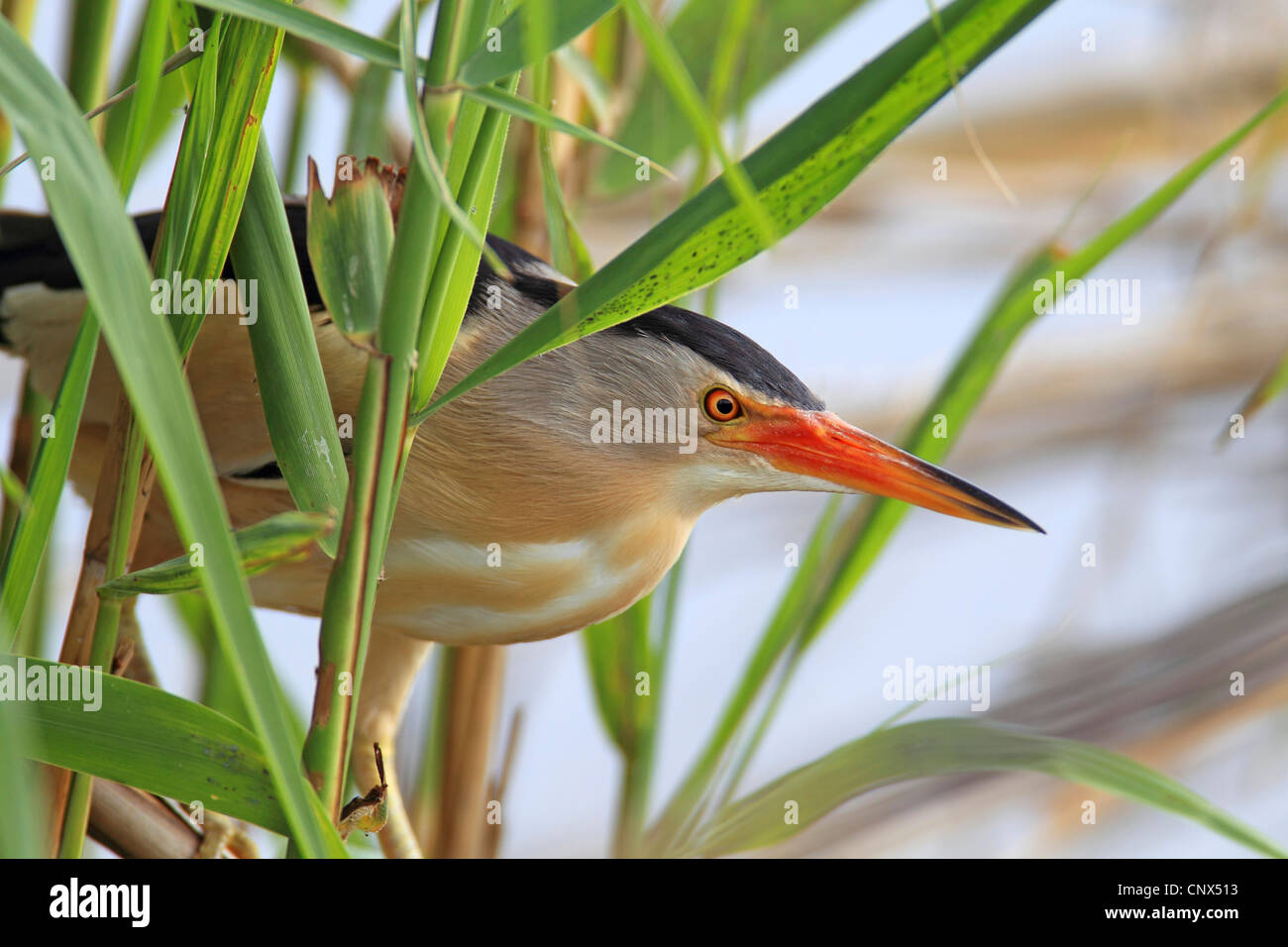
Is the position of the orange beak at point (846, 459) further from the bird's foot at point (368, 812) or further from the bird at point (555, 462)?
the bird's foot at point (368, 812)

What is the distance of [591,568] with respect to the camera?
2.54 ft

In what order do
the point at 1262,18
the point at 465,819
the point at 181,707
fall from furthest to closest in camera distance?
1. the point at 1262,18
2. the point at 465,819
3. the point at 181,707

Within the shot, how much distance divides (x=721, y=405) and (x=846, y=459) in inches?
3.4

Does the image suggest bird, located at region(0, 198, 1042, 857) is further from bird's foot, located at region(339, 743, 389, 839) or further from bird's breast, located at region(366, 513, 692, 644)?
bird's foot, located at region(339, 743, 389, 839)

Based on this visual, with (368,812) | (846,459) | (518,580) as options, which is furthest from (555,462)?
(368,812)

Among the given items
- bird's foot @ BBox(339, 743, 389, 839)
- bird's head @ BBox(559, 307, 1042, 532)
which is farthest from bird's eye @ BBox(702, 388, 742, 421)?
bird's foot @ BBox(339, 743, 389, 839)

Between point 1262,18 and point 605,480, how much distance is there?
3.35ft

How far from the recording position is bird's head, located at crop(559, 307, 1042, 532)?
0.73 m

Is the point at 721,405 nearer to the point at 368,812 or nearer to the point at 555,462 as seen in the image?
the point at 555,462

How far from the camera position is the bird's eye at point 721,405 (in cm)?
75

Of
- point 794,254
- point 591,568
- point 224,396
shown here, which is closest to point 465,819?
point 591,568

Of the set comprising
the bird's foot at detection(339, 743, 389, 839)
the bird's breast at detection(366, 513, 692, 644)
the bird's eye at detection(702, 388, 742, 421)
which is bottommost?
the bird's foot at detection(339, 743, 389, 839)

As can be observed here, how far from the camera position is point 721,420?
75cm
